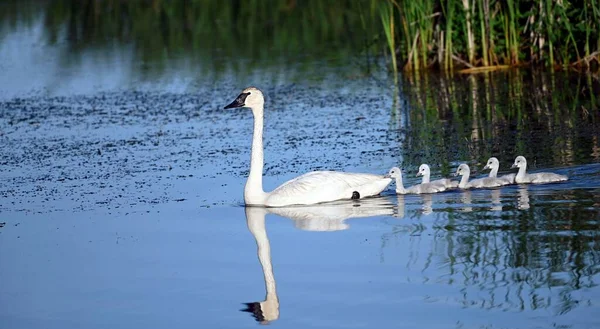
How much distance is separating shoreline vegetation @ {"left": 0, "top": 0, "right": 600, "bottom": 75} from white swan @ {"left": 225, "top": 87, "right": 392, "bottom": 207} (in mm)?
7525

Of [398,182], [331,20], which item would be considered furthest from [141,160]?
[331,20]

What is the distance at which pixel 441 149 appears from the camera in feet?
45.8

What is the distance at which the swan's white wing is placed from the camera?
11297 millimetres

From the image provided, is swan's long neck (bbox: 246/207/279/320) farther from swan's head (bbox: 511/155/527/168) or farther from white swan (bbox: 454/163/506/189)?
swan's head (bbox: 511/155/527/168)

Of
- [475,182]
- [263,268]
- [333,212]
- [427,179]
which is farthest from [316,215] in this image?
[263,268]

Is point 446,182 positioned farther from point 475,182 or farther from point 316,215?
point 316,215

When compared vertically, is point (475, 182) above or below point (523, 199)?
above

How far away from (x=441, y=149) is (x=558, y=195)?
3.12 m

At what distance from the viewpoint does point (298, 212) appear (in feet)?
36.7

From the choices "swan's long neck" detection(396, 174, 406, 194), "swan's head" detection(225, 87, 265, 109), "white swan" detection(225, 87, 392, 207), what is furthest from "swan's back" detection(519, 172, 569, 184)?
"swan's head" detection(225, 87, 265, 109)

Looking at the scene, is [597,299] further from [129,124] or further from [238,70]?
[238,70]

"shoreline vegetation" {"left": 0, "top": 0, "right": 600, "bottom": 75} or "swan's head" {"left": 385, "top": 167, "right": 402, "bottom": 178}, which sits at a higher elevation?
"shoreline vegetation" {"left": 0, "top": 0, "right": 600, "bottom": 75}

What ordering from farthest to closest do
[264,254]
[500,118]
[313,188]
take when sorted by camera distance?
1. [500,118]
2. [313,188]
3. [264,254]

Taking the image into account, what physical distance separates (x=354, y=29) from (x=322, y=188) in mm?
14254
